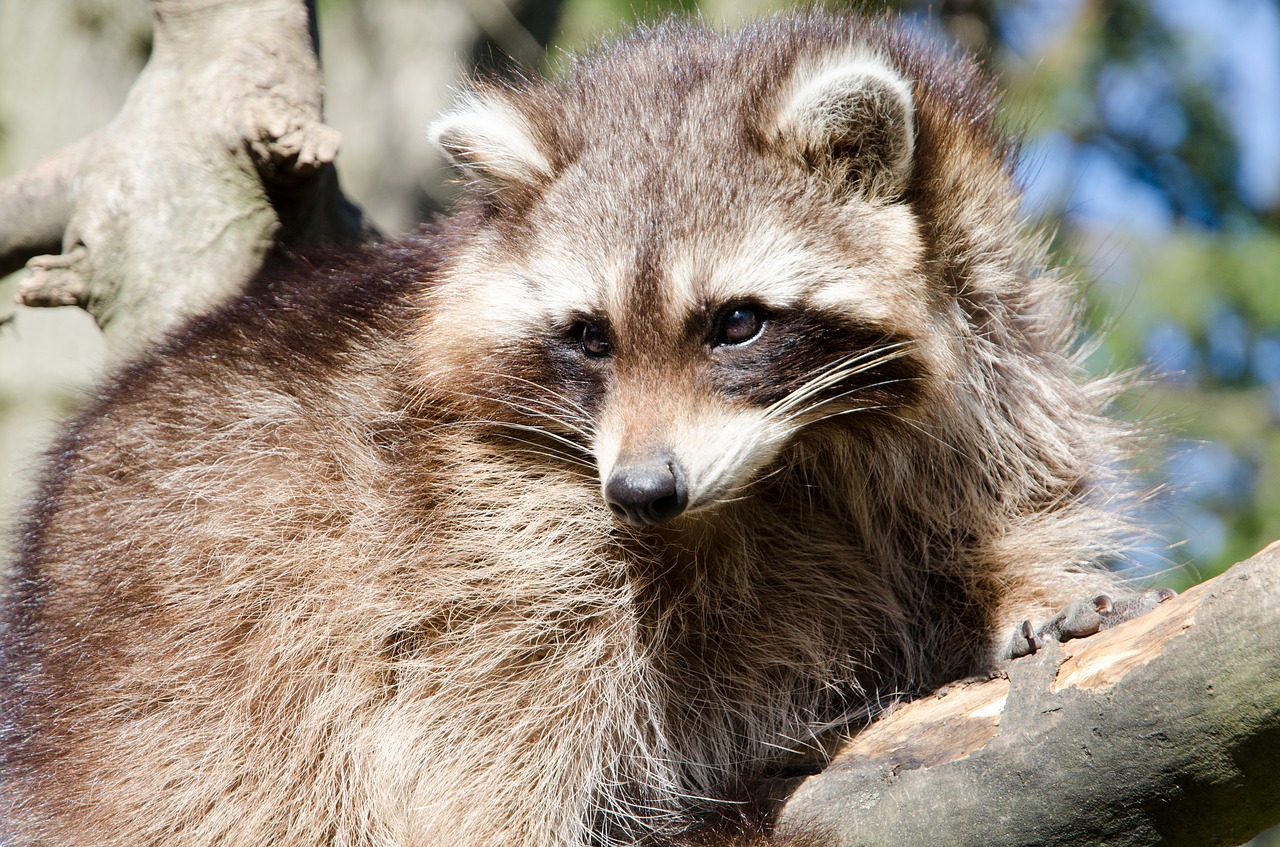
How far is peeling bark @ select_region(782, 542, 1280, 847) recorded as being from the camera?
189 cm

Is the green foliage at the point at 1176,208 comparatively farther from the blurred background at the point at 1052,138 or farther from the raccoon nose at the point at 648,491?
the raccoon nose at the point at 648,491

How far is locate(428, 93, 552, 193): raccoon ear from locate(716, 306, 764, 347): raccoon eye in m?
0.66

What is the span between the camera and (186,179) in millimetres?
3645

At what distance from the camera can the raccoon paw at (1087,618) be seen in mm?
2484

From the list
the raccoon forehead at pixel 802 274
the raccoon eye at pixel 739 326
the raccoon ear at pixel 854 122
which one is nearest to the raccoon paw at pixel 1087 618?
the raccoon forehead at pixel 802 274

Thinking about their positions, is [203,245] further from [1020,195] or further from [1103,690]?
[1103,690]

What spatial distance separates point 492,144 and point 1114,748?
2032 millimetres

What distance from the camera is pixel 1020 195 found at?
3.17 m

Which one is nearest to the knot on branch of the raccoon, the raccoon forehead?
the raccoon

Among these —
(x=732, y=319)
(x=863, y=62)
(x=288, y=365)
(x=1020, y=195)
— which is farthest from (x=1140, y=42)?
(x=288, y=365)

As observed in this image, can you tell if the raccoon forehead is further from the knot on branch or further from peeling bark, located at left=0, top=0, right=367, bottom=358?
the knot on branch

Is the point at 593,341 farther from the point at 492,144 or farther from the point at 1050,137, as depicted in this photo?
the point at 1050,137

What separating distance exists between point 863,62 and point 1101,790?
1.68 m

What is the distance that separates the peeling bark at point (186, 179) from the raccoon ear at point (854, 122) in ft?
4.85
